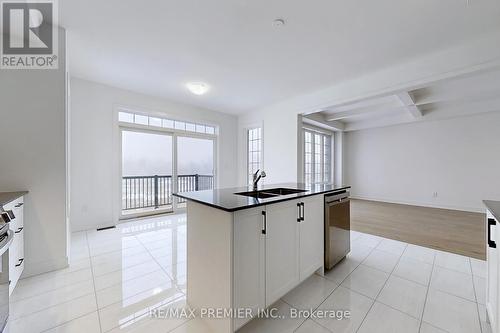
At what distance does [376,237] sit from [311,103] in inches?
111

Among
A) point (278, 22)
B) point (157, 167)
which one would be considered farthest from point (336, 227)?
point (157, 167)

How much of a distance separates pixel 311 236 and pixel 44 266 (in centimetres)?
299

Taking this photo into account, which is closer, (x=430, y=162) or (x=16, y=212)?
(x=16, y=212)

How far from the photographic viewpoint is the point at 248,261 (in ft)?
4.73

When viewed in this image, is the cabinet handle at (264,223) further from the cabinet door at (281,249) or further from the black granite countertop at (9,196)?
the black granite countertop at (9,196)

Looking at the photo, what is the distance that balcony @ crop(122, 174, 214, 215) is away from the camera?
187 inches

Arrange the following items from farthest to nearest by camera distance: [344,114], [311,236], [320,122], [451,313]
Result: [320,122], [344,114], [311,236], [451,313]

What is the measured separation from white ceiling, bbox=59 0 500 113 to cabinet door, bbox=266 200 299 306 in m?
1.97

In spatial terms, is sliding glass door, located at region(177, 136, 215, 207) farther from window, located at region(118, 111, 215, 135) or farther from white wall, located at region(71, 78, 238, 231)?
white wall, located at region(71, 78, 238, 231)

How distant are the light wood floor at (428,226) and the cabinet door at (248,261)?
3.05m

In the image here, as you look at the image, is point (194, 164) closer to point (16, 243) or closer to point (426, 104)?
point (16, 243)

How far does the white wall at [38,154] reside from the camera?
216cm

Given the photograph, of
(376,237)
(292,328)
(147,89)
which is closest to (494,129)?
(376,237)

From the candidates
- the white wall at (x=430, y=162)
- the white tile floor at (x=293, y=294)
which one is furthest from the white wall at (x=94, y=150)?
the white wall at (x=430, y=162)
